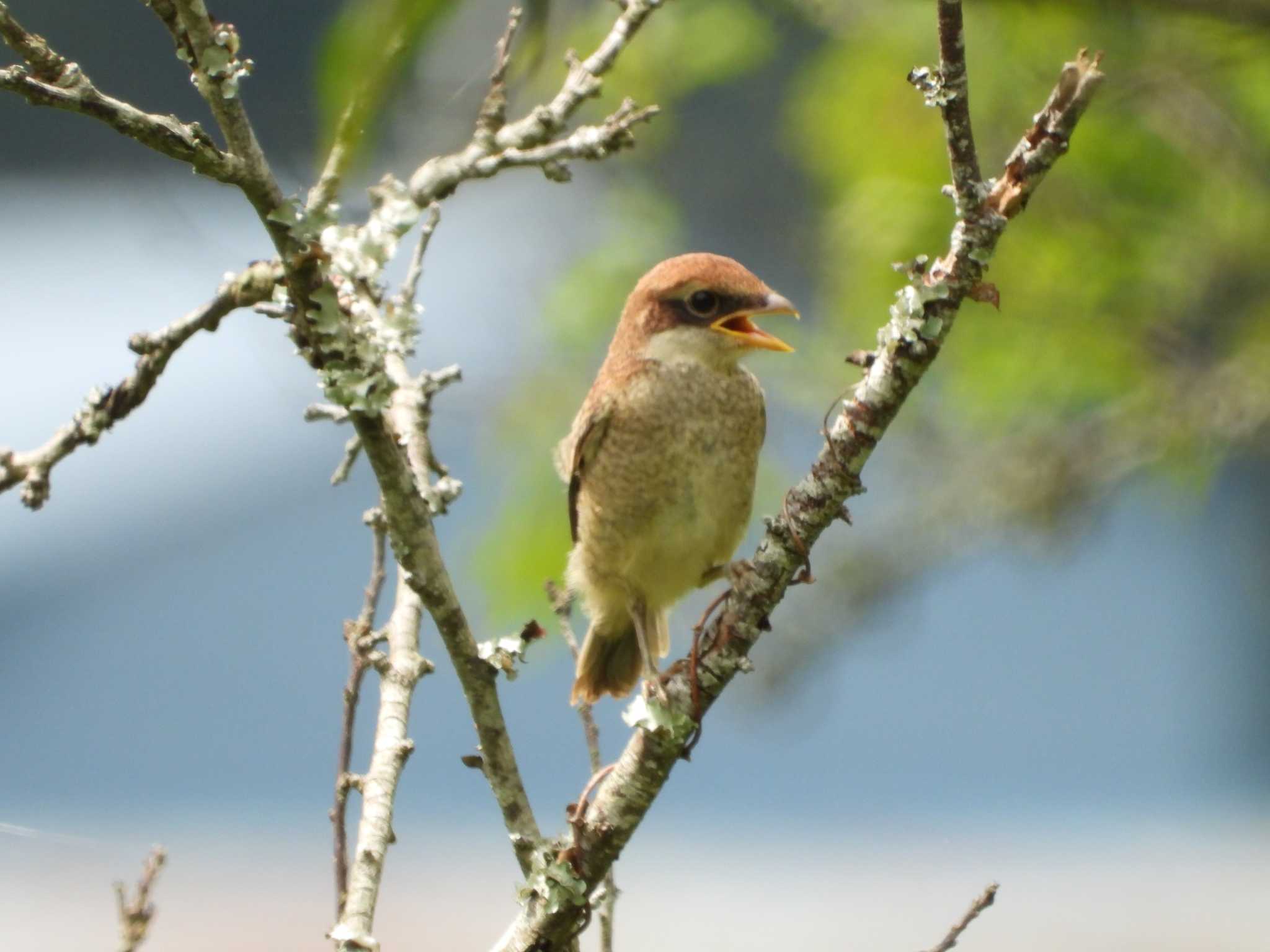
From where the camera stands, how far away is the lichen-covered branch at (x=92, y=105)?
1.59 m

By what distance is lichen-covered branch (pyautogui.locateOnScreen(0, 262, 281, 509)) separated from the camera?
92.4 inches

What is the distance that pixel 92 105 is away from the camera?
1.61 metres

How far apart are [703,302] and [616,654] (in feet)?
2.98

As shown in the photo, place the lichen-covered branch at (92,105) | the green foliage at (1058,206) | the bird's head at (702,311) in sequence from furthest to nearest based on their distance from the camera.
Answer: the green foliage at (1058,206)
the bird's head at (702,311)
the lichen-covered branch at (92,105)

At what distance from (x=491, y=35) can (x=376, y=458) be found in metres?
1.94

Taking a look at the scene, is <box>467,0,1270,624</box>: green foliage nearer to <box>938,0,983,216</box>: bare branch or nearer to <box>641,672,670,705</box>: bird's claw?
<box>641,672,670,705</box>: bird's claw

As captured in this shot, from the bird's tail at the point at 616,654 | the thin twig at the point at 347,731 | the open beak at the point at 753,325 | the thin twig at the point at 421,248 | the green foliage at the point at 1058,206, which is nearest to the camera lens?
the thin twig at the point at 347,731

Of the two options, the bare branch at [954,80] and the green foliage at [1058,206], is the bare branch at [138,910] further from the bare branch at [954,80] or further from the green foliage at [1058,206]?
the green foliage at [1058,206]

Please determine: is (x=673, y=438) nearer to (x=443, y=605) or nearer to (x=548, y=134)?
(x=548, y=134)

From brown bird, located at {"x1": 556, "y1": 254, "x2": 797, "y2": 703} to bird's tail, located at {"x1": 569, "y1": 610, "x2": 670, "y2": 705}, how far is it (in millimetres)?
138

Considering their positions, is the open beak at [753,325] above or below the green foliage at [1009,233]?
below

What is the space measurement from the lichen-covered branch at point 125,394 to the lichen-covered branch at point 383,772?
538 millimetres

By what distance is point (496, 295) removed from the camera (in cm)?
484

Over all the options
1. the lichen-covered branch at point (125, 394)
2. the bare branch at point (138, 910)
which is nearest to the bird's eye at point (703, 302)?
the lichen-covered branch at point (125, 394)
